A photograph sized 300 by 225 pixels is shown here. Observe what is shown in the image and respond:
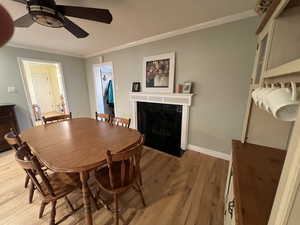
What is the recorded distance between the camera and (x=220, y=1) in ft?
4.96

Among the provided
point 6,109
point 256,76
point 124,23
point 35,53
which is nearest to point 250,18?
point 256,76

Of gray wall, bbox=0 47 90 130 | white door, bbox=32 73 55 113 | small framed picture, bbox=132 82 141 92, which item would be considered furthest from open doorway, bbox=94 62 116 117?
white door, bbox=32 73 55 113

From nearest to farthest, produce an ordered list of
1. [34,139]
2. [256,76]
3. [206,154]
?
[256,76], [34,139], [206,154]

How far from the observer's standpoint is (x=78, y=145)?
51.1 inches

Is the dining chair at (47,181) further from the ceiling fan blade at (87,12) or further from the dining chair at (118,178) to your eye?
the ceiling fan blade at (87,12)

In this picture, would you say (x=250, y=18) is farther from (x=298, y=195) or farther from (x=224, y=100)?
(x=298, y=195)

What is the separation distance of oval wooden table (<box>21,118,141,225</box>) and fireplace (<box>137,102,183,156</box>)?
1236 mm

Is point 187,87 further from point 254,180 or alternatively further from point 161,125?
point 254,180

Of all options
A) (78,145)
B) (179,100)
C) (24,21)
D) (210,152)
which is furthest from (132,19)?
(210,152)

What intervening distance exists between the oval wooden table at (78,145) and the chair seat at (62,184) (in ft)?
0.85

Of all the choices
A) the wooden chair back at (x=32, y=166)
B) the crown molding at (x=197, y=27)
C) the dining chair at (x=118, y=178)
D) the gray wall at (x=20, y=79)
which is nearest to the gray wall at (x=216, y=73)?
the crown molding at (x=197, y=27)

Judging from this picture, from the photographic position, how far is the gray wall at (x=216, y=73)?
1856 mm

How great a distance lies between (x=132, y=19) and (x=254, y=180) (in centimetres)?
239

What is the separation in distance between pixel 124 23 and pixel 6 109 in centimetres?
299
